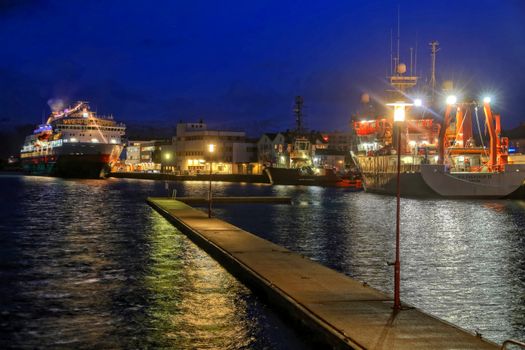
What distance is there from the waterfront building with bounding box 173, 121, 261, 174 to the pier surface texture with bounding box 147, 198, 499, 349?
465ft

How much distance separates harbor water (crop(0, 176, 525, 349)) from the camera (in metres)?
12.2

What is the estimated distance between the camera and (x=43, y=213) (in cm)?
4272

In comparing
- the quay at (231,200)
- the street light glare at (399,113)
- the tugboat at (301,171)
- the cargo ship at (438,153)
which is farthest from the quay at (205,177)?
the street light glare at (399,113)

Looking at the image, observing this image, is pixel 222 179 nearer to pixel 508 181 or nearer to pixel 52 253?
pixel 508 181

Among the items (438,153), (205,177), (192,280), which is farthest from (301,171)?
(192,280)

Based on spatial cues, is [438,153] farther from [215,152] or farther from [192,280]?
[215,152]

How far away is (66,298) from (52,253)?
8212 mm

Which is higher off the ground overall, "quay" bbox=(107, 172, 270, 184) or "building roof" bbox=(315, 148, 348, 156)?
"building roof" bbox=(315, 148, 348, 156)

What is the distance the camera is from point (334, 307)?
11.9 m

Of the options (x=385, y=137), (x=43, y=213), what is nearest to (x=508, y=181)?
(x=385, y=137)

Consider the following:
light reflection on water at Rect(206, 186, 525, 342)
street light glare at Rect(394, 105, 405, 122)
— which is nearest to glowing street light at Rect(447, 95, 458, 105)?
light reflection on water at Rect(206, 186, 525, 342)

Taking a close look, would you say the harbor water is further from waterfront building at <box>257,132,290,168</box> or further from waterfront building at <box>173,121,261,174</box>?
waterfront building at <box>173,121,261,174</box>

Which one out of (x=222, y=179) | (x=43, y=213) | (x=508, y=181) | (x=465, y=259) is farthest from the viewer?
(x=222, y=179)

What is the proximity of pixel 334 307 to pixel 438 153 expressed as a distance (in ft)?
210
